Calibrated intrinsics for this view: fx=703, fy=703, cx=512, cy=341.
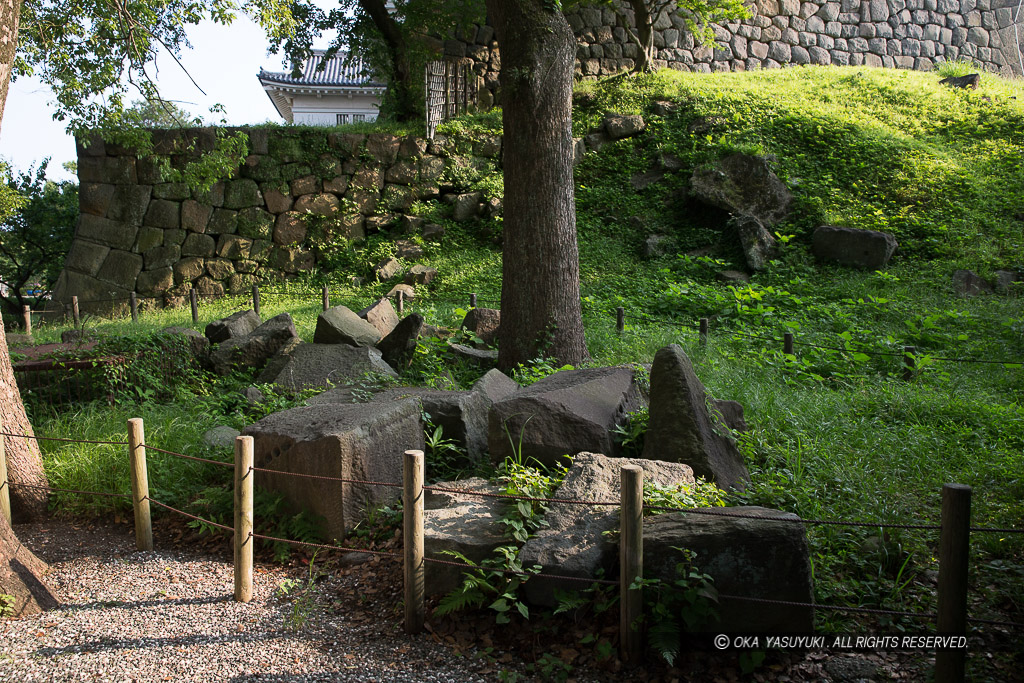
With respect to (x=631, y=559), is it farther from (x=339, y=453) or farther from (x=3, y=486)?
(x=3, y=486)

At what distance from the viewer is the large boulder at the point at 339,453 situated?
4707 mm

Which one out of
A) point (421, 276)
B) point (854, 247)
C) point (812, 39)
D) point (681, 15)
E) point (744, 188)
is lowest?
point (421, 276)

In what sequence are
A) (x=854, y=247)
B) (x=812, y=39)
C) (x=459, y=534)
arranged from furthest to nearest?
(x=812, y=39)
(x=854, y=247)
(x=459, y=534)

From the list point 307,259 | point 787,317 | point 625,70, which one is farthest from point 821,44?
point 307,259

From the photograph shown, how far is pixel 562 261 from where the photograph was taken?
288 inches

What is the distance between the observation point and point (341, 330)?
8.12 m

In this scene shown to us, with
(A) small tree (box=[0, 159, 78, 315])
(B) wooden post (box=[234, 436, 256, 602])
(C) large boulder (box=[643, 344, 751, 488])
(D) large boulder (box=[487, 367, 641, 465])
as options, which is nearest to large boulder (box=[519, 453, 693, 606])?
(C) large boulder (box=[643, 344, 751, 488])

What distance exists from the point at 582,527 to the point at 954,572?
172cm

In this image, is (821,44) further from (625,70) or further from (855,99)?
(625,70)

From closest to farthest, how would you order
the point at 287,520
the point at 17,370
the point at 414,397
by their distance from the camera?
the point at 287,520, the point at 414,397, the point at 17,370

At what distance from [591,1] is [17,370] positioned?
506 inches

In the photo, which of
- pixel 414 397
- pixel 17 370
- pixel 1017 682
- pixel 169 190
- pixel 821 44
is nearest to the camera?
pixel 1017 682

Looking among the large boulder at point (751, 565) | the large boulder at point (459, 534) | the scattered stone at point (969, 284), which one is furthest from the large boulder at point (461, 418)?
the scattered stone at point (969, 284)

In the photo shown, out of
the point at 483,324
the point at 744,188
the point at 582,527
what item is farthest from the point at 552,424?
the point at 744,188
